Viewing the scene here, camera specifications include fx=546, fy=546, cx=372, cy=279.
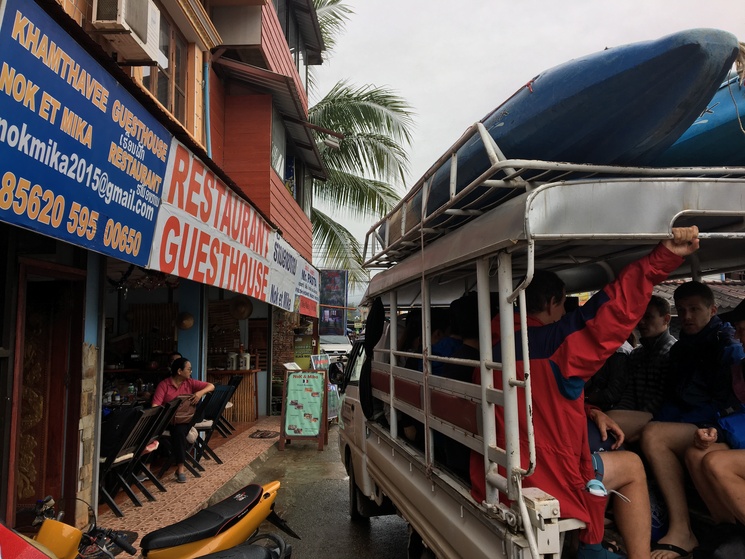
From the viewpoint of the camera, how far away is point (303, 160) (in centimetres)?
1394

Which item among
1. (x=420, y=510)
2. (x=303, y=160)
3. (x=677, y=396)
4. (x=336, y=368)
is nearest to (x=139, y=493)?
(x=336, y=368)

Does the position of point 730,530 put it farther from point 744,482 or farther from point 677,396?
point 677,396

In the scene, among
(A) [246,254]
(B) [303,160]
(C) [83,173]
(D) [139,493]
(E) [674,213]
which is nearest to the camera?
(E) [674,213]

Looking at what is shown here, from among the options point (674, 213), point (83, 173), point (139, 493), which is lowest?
point (139, 493)

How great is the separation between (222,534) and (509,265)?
2251 mm

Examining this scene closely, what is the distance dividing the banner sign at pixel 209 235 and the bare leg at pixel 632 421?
3.25 metres

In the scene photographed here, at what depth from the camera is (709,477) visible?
7.99 feet

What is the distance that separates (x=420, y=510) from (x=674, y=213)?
2.11 meters

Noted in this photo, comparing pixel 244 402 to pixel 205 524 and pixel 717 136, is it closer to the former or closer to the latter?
pixel 205 524

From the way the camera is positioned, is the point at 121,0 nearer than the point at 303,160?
Yes

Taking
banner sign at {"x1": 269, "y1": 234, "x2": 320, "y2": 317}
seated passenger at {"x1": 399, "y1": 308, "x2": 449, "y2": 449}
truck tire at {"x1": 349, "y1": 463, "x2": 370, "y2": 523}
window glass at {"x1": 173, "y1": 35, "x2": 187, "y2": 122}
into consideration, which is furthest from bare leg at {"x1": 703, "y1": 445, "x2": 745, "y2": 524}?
window glass at {"x1": 173, "y1": 35, "x2": 187, "y2": 122}

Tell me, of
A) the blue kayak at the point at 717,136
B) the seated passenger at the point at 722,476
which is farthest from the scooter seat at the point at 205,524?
the blue kayak at the point at 717,136

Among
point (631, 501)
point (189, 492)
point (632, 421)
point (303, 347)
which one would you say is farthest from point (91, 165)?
point (303, 347)

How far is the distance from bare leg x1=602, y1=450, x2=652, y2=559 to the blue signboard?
291 centimetres
